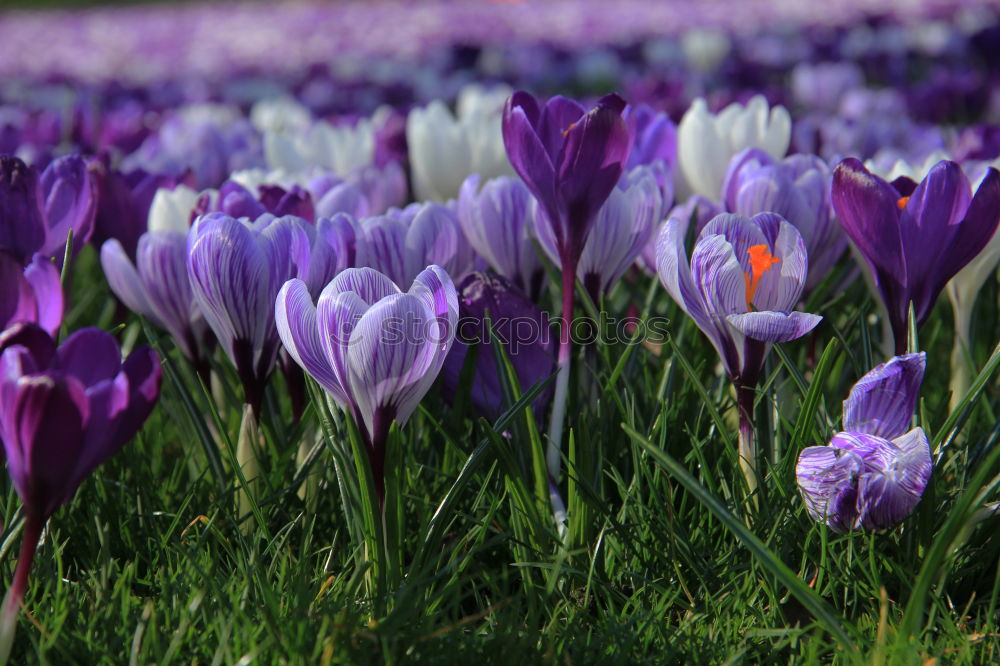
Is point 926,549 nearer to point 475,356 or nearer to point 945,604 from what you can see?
point 945,604

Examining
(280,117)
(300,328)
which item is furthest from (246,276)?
(280,117)

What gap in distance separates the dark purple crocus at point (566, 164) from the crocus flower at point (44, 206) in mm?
740

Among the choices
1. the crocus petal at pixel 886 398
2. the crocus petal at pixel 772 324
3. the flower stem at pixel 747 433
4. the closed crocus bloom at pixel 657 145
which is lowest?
the flower stem at pixel 747 433

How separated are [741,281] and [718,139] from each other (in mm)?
878

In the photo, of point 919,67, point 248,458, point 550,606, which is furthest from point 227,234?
point 919,67

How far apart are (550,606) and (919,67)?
23.3ft

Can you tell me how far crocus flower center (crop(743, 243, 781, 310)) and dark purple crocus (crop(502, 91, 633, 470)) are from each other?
0.26m

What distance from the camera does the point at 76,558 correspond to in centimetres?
154

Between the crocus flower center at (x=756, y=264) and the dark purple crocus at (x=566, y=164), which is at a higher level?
the dark purple crocus at (x=566, y=164)

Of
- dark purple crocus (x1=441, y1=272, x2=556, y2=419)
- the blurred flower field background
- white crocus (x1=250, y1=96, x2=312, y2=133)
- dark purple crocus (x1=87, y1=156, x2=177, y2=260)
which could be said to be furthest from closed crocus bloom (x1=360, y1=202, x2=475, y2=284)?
white crocus (x1=250, y1=96, x2=312, y2=133)

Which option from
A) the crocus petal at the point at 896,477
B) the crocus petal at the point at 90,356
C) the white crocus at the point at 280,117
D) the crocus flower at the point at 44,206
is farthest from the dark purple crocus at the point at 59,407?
the white crocus at the point at 280,117

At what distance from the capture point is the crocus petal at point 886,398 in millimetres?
1292

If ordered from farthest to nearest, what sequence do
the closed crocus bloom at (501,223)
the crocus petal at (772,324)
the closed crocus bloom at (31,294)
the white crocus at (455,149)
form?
the white crocus at (455,149)
the closed crocus bloom at (501,223)
the crocus petal at (772,324)
the closed crocus bloom at (31,294)

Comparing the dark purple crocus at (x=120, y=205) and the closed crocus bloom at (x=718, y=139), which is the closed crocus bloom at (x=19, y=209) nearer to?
the dark purple crocus at (x=120, y=205)
